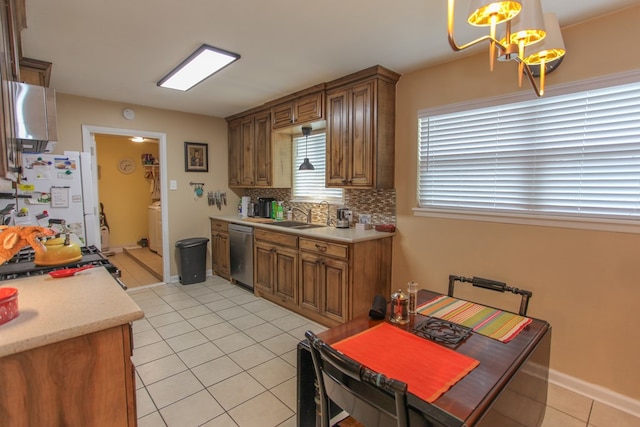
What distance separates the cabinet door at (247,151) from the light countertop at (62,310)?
306cm

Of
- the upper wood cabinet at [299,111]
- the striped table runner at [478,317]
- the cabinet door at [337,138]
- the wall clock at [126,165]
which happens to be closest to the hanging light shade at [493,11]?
the striped table runner at [478,317]

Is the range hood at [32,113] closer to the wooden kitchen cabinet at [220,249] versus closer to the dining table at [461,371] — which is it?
the dining table at [461,371]

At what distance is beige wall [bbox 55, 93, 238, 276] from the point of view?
3.78 meters

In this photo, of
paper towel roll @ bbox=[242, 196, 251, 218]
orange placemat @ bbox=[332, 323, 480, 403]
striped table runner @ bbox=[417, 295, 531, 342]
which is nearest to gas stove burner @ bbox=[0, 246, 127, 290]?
orange placemat @ bbox=[332, 323, 480, 403]

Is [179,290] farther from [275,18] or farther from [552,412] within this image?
[552,412]

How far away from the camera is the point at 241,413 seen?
2.00 m

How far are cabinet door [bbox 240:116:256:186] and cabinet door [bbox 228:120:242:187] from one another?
0.09 m

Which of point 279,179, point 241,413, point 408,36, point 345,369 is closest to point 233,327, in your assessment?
point 241,413

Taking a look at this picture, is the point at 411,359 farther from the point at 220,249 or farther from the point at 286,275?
the point at 220,249

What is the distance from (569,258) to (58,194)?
4526 mm

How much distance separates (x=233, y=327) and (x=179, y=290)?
1530mm

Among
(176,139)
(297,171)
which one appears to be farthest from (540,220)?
(176,139)

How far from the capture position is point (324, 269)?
316 cm

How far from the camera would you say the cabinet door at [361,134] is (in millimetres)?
3008
